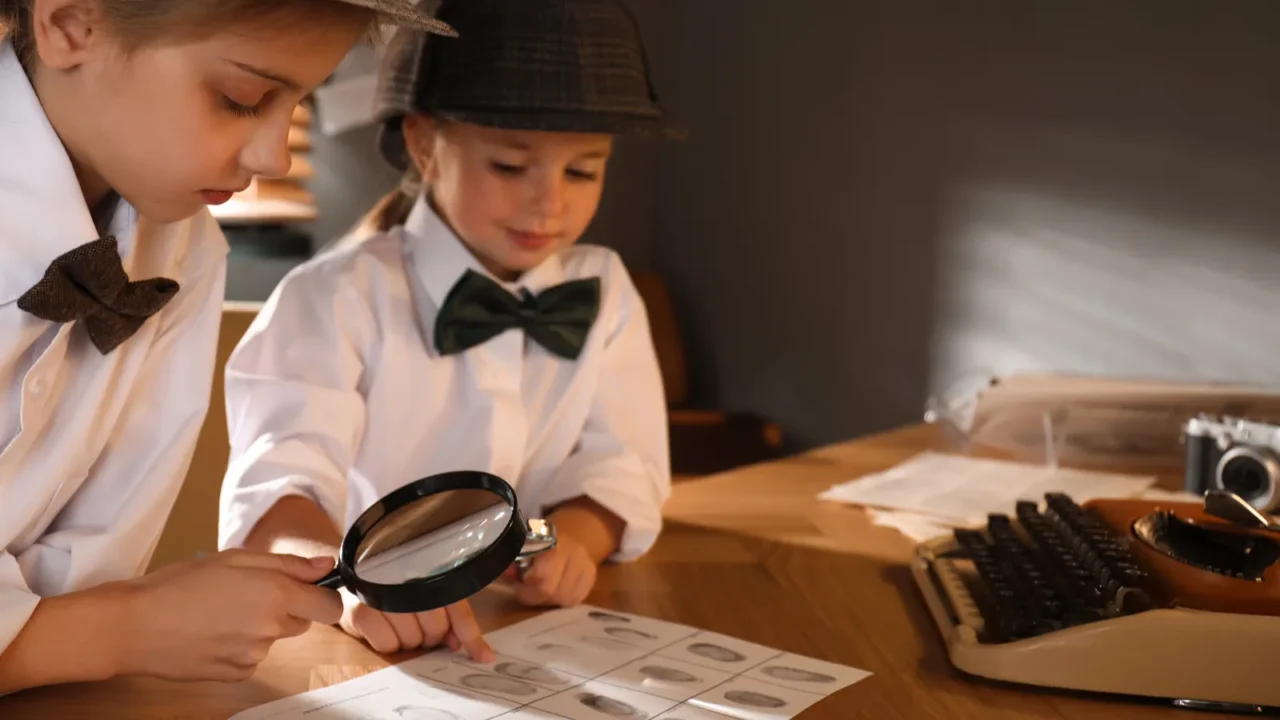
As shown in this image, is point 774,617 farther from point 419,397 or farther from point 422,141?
point 422,141

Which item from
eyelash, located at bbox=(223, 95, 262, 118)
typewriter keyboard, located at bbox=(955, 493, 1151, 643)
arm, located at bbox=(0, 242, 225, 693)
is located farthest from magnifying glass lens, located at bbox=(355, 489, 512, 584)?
typewriter keyboard, located at bbox=(955, 493, 1151, 643)

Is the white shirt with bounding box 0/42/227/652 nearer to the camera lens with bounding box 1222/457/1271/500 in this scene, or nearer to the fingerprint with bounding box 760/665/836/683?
the fingerprint with bounding box 760/665/836/683

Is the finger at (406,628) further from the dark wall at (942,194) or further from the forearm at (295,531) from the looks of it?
the dark wall at (942,194)

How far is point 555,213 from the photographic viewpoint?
4.37 ft

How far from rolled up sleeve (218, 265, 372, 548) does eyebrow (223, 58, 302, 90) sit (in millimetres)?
433

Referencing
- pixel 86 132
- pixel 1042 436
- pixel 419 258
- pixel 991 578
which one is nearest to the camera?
pixel 86 132

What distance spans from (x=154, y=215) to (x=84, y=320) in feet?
0.37

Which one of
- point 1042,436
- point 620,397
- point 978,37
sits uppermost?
point 978,37

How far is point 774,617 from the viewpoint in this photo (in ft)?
3.55

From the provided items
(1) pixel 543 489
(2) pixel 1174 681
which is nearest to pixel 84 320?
(1) pixel 543 489

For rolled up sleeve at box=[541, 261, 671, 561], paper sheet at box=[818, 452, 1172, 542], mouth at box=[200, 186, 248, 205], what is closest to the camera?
mouth at box=[200, 186, 248, 205]

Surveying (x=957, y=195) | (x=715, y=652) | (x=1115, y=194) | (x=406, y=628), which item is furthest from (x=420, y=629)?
(x=957, y=195)

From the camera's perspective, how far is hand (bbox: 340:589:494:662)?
0.94m

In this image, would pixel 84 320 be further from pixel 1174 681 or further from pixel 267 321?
pixel 1174 681
